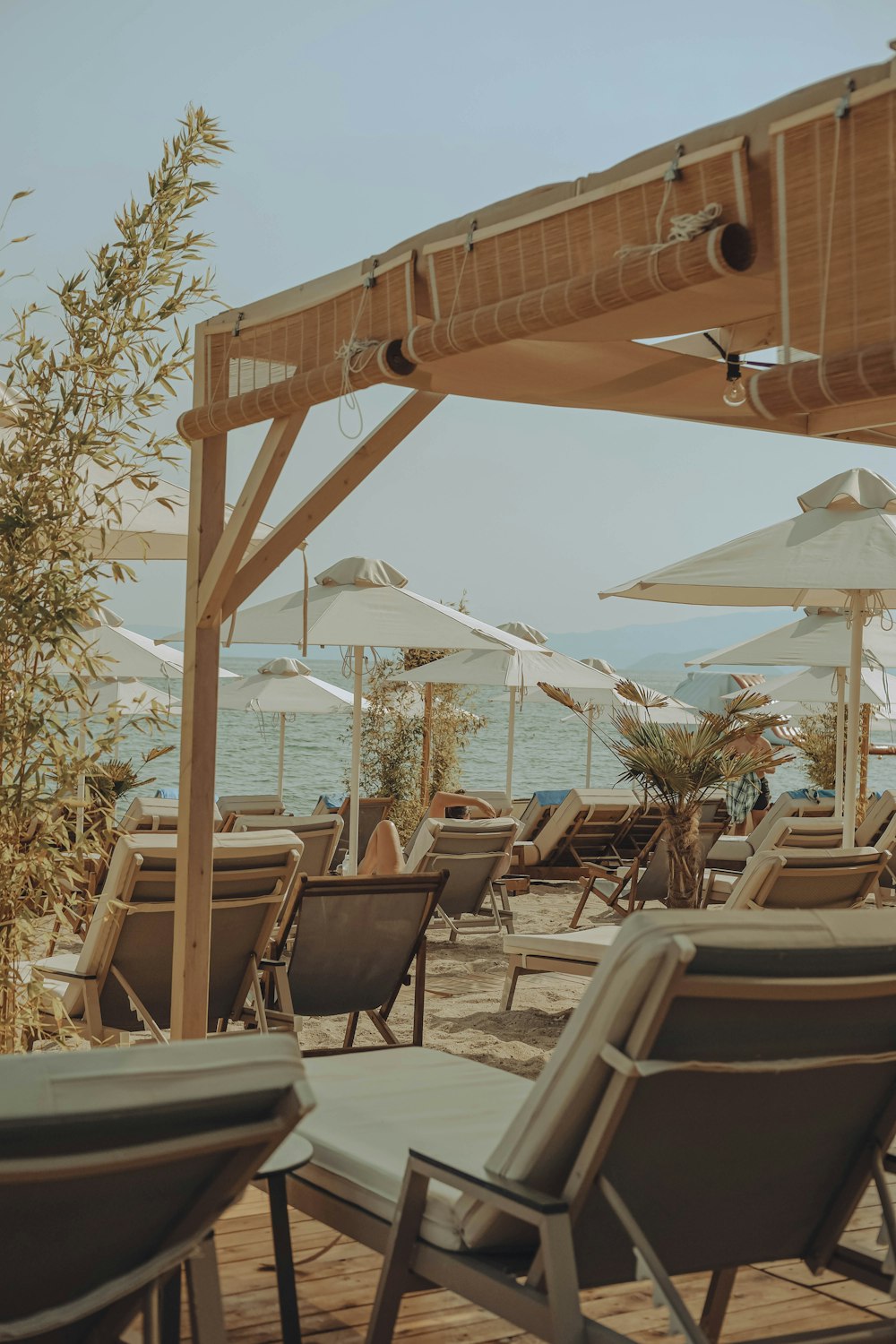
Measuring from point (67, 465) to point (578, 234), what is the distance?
1457 mm

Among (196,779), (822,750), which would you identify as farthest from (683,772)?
(822,750)

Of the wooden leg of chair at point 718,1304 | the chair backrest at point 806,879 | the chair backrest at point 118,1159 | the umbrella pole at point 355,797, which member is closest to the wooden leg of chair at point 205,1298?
the chair backrest at point 118,1159

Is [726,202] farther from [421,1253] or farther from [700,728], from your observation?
[700,728]

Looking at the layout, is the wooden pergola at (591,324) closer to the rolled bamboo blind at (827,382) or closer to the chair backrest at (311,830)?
the rolled bamboo blind at (827,382)

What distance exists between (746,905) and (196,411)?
296cm

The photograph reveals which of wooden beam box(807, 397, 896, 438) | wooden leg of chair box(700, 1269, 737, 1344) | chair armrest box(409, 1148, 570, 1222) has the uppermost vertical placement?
wooden beam box(807, 397, 896, 438)

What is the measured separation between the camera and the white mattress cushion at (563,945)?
534 cm

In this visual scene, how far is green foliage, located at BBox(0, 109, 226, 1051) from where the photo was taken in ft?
11.4

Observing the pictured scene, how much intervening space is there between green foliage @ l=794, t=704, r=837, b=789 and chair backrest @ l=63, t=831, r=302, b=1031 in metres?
12.1

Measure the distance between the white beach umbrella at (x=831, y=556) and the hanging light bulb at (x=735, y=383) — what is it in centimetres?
210

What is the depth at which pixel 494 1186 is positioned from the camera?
2055 mm

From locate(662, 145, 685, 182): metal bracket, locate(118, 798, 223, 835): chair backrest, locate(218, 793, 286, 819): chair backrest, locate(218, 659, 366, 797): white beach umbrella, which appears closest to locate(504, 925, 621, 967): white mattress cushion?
locate(118, 798, 223, 835): chair backrest

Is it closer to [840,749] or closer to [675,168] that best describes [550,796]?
[840,749]

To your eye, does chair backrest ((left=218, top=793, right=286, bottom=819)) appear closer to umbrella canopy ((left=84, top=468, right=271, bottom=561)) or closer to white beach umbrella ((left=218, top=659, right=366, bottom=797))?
white beach umbrella ((left=218, top=659, right=366, bottom=797))
